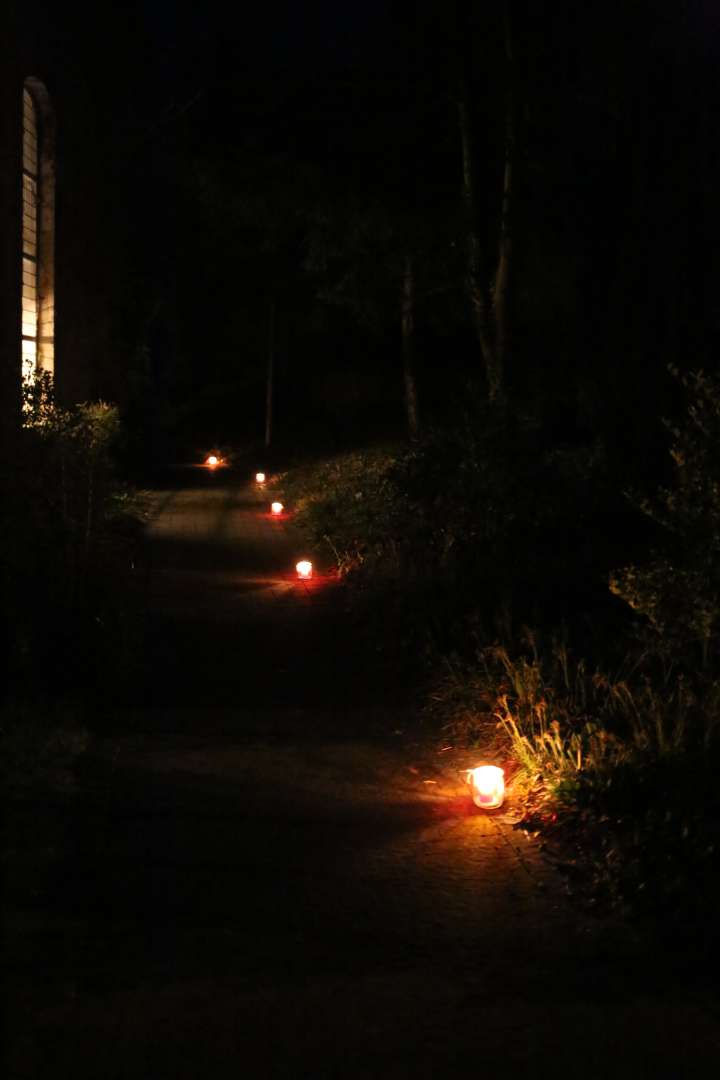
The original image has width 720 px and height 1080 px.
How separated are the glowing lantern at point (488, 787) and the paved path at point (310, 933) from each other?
93 millimetres

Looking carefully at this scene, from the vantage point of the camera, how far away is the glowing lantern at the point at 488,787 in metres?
6.39

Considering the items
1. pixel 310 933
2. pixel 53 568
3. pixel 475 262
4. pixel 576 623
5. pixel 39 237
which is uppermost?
pixel 39 237

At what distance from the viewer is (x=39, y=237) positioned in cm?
2191

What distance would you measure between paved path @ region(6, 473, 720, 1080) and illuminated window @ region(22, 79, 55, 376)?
14.9m

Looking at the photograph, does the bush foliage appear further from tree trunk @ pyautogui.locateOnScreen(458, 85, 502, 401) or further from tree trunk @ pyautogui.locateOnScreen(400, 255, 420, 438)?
tree trunk @ pyautogui.locateOnScreen(400, 255, 420, 438)

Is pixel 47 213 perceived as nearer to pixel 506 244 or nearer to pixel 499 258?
pixel 499 258

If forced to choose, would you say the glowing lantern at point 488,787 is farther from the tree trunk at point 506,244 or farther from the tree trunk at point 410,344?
the tree trunk at point 410,344

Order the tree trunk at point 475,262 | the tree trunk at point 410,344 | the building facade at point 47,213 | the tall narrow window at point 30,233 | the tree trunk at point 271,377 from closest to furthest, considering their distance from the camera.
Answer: the building facade at point 47,213
the tree trunk at point 475,262
the tall narrow window at point 30,233
the tree trunk at point 410,344
the tree trunk at point 271,377

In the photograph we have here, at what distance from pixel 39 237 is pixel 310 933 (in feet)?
62.8

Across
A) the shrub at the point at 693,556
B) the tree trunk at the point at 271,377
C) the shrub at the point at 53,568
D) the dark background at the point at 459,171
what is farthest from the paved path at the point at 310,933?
the tree trunk at the point at 271,377

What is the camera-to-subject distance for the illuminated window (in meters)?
21.3

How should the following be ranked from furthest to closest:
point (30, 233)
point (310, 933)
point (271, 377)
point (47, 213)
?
point (271, 377) < point (47, 213) < point (30, 233) < point (310, 933)

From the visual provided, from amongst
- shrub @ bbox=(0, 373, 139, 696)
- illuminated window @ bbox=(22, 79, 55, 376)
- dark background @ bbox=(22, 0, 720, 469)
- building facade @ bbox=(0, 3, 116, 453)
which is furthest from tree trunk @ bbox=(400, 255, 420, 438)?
shrub @ bbox=(0, 373, 139, 696)

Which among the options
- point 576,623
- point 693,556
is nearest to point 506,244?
point 576,623
